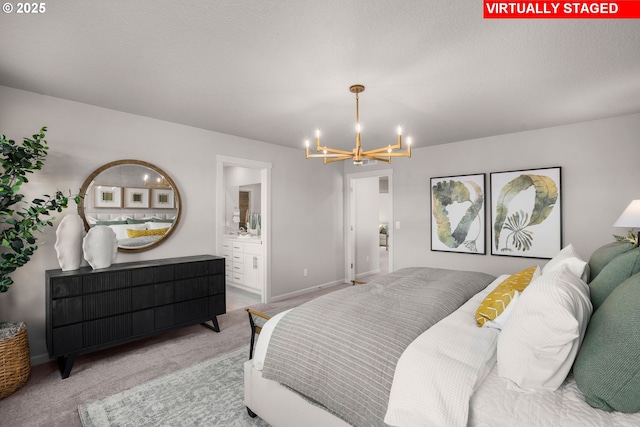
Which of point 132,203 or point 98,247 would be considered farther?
point 132,203

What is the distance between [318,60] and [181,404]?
2.59m

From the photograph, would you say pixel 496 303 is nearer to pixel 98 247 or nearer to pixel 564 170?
pixel 564 170

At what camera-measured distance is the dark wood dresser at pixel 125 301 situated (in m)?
2.54

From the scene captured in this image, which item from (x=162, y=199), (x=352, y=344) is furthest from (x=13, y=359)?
(x=352, y=344)

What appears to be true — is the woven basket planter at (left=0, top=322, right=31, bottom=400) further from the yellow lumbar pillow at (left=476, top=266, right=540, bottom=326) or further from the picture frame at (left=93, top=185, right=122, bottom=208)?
the yellow lumbar pillow at (left=476, top=266, right=540, bottom=326)

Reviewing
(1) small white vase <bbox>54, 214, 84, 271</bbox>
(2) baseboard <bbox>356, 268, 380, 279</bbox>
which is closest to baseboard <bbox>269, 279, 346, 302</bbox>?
(2) baseboard <bbox>356, 268, 380, 279</bbox>

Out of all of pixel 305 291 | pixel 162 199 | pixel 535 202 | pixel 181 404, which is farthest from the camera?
pixel 305 291

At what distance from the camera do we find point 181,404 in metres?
2.15

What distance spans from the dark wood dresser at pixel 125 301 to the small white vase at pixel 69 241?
0.29 ft

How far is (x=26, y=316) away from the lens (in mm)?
2742

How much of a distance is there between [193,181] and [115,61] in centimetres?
178

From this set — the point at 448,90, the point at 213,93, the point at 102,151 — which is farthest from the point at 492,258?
the point at 102,151

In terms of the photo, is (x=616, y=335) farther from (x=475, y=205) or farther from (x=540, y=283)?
(x=475, y=205)

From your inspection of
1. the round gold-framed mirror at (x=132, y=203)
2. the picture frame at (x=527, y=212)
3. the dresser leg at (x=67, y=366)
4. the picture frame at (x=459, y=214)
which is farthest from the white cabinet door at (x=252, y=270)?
the picture frame at (x=527, y=212)
